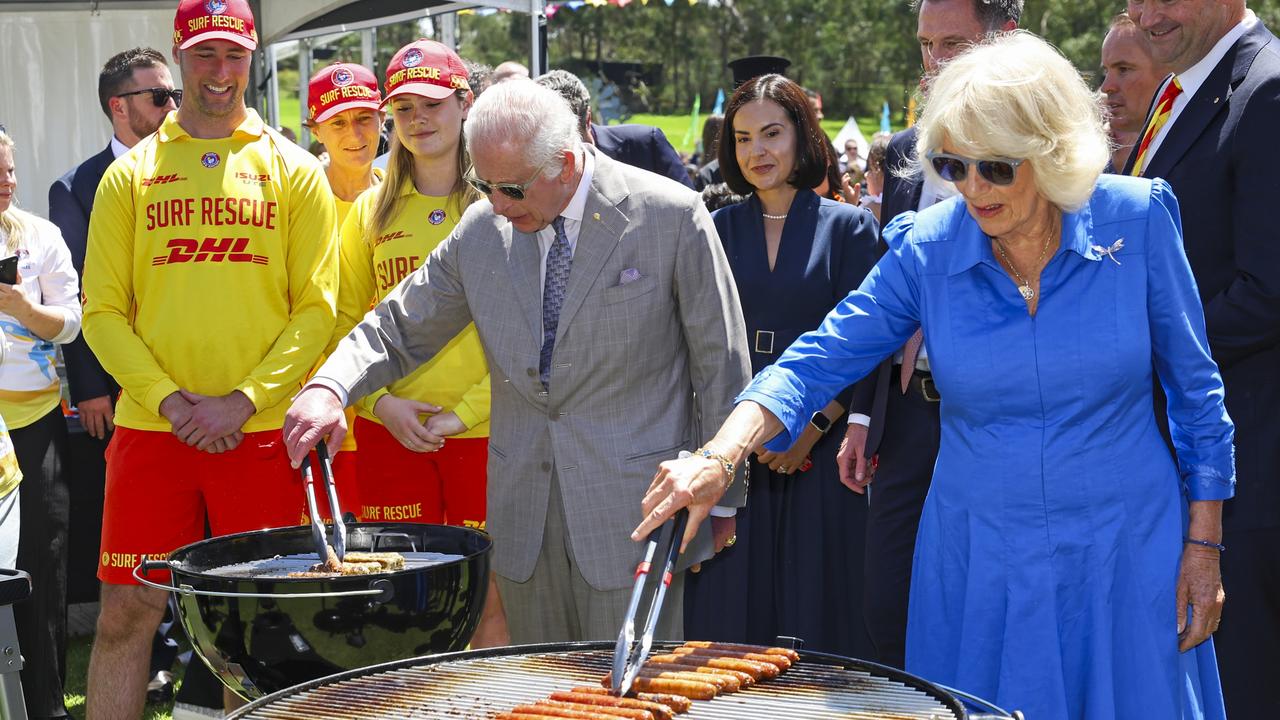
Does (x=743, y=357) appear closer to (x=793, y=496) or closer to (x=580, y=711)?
(x=793, y=496)

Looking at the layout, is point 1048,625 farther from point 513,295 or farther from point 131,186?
point 131,186

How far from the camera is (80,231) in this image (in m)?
5.55

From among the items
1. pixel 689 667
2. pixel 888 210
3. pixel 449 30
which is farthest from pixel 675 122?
pixel 689 667

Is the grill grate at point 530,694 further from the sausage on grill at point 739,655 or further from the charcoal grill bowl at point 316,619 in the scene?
the charcoal grill bowl at point 316,619

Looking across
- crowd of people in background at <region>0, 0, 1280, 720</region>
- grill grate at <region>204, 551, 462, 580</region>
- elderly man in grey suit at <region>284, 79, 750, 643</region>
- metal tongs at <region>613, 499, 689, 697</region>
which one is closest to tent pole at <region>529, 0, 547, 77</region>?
crowd of people in background at <region>0, 0, 1280, 720</region>

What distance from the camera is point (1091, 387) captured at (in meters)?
2.77

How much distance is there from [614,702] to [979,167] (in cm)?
128

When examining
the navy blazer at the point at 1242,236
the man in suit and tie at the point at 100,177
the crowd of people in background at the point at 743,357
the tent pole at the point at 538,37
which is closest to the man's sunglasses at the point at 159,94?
the man in suit and tie at the point at 100,177

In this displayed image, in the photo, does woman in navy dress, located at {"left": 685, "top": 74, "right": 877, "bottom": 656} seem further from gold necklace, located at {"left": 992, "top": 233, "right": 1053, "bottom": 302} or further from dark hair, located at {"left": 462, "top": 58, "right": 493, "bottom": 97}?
dark hair, located at {"left": 462, "top": 58, "right": 493, "bottom": 97}

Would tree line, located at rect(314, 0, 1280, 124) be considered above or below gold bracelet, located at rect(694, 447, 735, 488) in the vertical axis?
→ above

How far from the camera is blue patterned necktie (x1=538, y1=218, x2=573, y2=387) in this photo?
3.59 metres

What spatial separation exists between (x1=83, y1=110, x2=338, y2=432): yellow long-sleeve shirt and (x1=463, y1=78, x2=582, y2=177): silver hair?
130 centimetres

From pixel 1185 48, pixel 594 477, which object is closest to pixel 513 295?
pixel 594 477

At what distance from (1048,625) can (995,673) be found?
178mm
